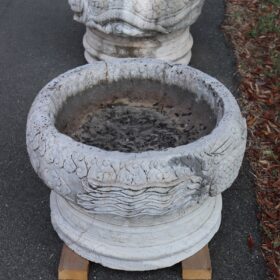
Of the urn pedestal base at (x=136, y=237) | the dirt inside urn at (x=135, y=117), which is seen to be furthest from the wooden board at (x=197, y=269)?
the dirt inside urn at (x=135, y=117)

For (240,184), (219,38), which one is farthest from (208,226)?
(219,38)

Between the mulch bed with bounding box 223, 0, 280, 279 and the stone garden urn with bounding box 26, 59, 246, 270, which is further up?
the stone garden urn with bounding box 26, 59, 246, 270

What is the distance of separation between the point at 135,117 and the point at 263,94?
123 cm

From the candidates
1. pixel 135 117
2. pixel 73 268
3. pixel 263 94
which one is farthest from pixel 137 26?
pixel 73 268

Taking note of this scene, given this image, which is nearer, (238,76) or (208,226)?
(208,226)

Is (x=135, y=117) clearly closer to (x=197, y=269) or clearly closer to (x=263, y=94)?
(x=197, y=269)

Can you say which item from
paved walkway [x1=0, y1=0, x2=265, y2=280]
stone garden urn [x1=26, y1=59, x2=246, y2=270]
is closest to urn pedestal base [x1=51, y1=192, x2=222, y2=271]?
stone garden urn [x1=26, y1=59, x2=246, y2=270]

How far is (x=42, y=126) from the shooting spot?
1777 millimetres

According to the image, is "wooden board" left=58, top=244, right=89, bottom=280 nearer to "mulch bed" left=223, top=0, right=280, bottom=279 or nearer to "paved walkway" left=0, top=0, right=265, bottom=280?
"paved walkway" left=0, top=0, right=265, bottom=280

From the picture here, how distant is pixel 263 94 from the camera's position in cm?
319

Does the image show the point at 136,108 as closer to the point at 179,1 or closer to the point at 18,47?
the point at 179,1

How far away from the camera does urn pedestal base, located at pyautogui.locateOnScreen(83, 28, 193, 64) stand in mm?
3041

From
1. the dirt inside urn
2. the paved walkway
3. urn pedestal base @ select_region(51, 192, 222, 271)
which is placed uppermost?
the dirt inside urn

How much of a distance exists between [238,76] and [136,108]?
1.29m
